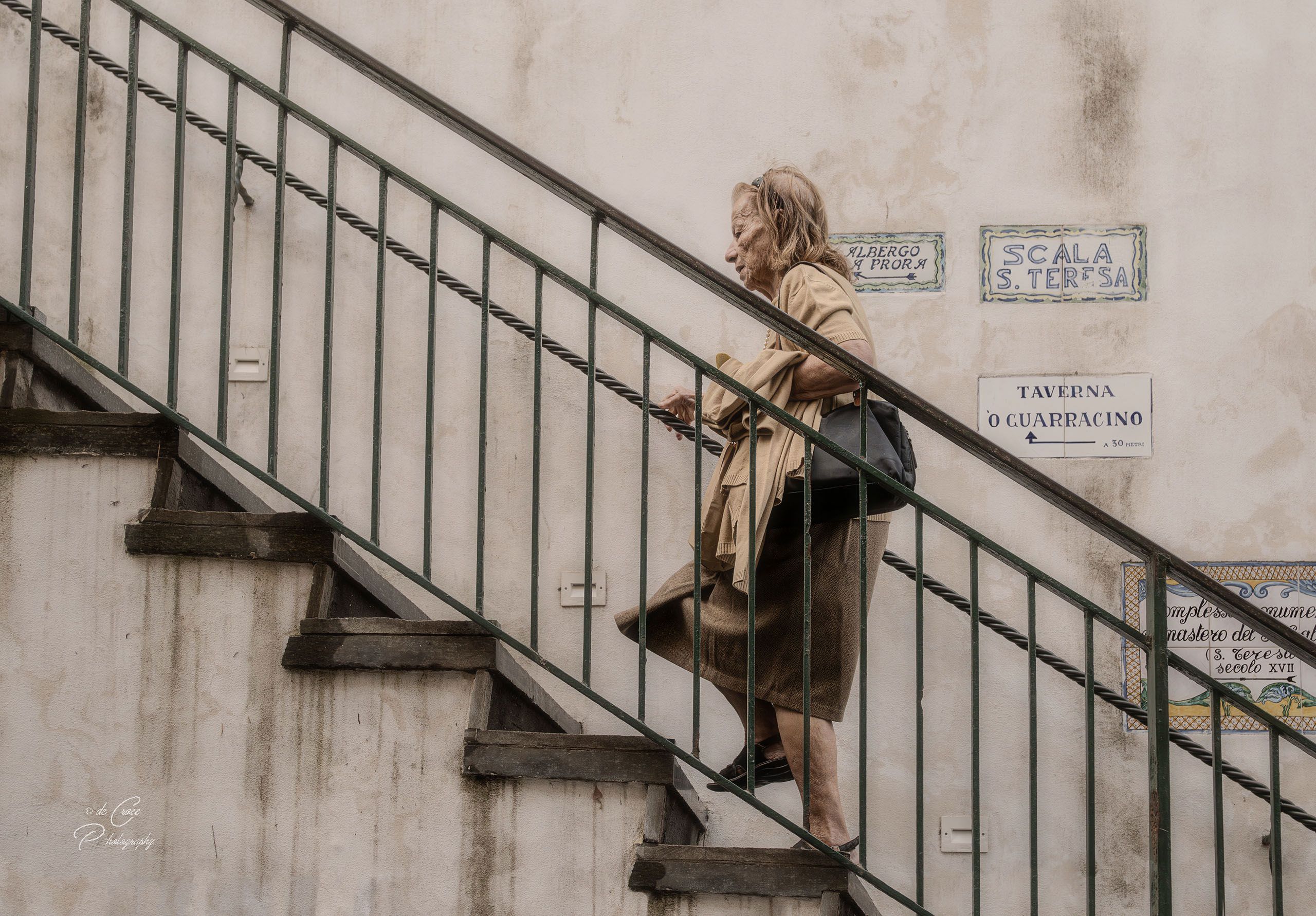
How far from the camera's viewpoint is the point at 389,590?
3.12 meters

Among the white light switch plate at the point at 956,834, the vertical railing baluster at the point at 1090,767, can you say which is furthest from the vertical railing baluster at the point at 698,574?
the white light switch plate at the point at 956,834

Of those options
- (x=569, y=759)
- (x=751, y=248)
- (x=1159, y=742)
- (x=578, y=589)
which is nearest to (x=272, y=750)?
(x=569, y=759)

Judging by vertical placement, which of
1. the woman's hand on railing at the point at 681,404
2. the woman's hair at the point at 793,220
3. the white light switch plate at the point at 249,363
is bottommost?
the woman's hand on railing at the point at 681,404

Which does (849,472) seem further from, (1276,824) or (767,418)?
(1276,824)

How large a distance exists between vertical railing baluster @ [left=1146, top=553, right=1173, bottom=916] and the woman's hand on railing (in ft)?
3.50

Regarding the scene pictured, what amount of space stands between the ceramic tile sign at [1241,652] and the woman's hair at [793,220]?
1.79 m

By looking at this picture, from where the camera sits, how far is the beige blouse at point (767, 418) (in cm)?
276

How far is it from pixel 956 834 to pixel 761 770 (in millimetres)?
1339

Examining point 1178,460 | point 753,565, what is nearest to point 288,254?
point 753,565

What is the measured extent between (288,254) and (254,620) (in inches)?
78.1

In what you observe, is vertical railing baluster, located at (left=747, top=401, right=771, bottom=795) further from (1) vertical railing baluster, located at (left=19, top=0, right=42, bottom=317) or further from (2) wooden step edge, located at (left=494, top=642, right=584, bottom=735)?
(1) vertical railing baluster, located at (left=19, top=0, right=42, bottom=317)

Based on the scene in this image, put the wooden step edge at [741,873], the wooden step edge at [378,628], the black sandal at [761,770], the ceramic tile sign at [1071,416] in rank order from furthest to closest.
→ the ceramic tile sign at [1071,416] → the black sandal at [761,770] → the wooden step edge at [378,628] → the wooden step edge at [741,873]

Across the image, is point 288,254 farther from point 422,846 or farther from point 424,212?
point 422,846

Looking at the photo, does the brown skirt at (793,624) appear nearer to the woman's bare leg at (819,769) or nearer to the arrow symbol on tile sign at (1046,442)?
the woman's bare leg at (819,769)
